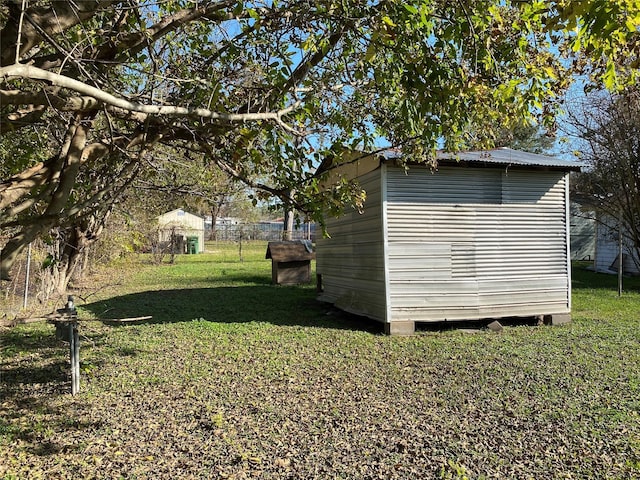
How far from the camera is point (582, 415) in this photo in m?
4.51

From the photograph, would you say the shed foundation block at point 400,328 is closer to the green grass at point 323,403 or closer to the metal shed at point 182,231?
the green grass at point 323,403

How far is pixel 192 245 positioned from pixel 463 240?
94.3 feet

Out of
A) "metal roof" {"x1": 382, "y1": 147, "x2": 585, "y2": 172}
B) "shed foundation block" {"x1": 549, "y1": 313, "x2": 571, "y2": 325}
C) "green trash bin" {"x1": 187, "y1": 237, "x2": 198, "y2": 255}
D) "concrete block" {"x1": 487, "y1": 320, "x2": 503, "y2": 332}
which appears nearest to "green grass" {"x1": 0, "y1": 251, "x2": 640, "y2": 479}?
"concrete block" {"x1": 487, "y1": 320, "x2": 503, "y2": 332}

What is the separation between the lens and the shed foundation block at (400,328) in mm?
8296

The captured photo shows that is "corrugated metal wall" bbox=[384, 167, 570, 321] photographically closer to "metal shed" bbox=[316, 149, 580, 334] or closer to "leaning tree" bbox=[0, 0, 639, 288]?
"metal shed" bbox=[316, 149, 580, 334]

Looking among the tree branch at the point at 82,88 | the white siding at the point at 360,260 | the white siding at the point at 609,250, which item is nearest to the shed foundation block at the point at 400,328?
the white siding at the point at 360,260

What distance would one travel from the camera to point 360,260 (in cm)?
945

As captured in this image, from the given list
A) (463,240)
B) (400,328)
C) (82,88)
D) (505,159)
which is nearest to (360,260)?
(400,328)

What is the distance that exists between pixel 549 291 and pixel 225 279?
450 inches

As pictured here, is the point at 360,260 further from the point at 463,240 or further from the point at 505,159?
the point at 505,159

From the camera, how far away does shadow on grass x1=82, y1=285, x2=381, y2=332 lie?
969 cm

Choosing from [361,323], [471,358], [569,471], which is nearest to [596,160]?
[361,323]

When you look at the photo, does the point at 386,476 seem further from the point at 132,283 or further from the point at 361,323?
the point at 132,283

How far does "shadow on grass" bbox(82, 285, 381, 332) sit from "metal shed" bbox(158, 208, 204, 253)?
11756mm
